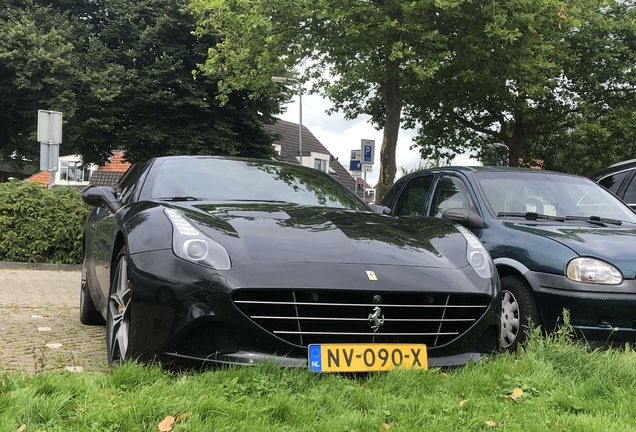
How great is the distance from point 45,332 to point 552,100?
21.9 m

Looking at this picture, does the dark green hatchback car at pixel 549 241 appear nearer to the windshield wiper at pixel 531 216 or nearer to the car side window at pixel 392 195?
the windshield wiper at pixel 531 216

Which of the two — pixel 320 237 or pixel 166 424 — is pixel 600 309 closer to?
pixel 320 237

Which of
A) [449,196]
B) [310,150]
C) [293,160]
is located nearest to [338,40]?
[449,196]

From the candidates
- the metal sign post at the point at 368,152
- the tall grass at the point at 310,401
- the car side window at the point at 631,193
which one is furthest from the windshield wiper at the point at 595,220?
the metal sign post at the point at 368,152

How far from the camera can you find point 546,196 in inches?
218

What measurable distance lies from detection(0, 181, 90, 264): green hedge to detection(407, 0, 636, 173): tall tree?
33.0 ft

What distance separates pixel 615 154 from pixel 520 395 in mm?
24216

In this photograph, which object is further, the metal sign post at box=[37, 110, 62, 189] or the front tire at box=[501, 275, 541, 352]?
the metal sign post at box=[37, 110, 62, 189]

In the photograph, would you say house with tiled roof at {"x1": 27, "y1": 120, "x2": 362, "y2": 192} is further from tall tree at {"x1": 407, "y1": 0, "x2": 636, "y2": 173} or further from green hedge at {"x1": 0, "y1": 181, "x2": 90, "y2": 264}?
green hedge at {"x1": 0, "y1": 181, "x2": 90, "y2": 264}

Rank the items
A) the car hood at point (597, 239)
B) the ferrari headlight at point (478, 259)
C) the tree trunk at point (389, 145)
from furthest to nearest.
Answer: the tree trunk at point (389, 145) < the car hood at point (597, 239) < the ferrari headlight at point (478, 259)

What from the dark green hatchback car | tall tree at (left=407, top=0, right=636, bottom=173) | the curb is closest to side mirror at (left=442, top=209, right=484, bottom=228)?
the dark green hatchback car

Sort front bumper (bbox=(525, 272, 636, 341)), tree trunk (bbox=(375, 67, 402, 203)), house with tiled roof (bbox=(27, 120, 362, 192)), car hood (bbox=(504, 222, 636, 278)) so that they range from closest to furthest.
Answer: front bumper (bbox=(525, 272, 636, 341)), car hood (bbox=(504, 222, 636, 278)), tree trunk (bbox=(375, 67, 402, 203)), house with tiled roof (bbox=(27, 120, 362, 192))

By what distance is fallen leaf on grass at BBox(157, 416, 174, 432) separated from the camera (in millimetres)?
2330

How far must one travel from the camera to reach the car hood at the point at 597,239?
4.10 m
